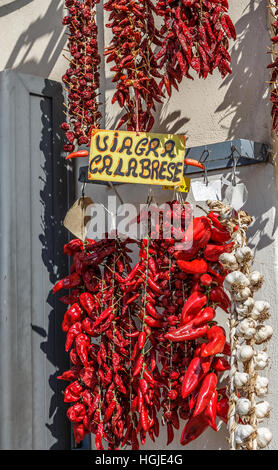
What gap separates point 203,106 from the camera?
8.13 feet

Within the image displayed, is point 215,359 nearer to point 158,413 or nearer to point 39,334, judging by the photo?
point 158,413

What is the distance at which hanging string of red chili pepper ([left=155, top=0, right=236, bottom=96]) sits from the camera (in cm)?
212

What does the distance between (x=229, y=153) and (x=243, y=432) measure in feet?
3.12

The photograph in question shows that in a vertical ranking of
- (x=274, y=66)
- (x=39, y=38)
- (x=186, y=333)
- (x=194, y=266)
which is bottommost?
Result: (x=186, y=333)

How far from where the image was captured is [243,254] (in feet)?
6.43

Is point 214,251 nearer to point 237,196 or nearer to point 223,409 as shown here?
point 237,196

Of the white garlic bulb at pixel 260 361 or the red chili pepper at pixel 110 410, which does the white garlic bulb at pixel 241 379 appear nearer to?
the white garlic bulb at pixel 260 361

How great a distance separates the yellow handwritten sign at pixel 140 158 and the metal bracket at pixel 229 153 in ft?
0.42

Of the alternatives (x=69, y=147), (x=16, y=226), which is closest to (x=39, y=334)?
(x=16, y=226)

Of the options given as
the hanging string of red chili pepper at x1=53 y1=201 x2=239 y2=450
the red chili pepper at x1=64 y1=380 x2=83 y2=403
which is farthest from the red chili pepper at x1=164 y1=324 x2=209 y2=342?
the red chili pepper at x1=64 y1=380 x2=83 y2=403

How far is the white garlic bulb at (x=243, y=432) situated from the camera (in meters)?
1.86

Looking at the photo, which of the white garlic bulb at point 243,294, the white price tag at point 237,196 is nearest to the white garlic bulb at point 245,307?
the white garlic bulb at point 243,294

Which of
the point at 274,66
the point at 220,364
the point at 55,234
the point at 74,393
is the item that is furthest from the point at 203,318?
the point at 55,234
